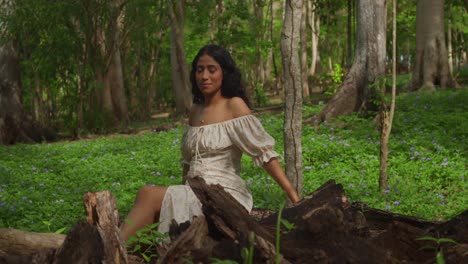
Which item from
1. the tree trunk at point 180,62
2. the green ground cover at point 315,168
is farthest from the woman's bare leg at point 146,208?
the tree trunk at point 180,62

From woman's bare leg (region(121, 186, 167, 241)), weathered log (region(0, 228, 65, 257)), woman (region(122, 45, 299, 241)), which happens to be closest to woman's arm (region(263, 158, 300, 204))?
woman (region(122, 45, 299, 241))

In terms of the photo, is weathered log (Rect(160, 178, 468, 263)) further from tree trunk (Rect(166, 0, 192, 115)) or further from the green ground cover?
tree trunk (Rect(166, 0, 192, 115))

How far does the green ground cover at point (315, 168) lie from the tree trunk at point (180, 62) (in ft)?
21.5

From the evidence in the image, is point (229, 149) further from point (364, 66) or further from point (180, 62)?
point (180, 62)

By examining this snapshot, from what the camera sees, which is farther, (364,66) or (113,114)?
(113,114)

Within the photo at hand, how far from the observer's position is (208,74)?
4004 millimetres

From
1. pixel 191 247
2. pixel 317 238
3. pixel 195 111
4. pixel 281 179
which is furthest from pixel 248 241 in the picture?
pixel 195 111

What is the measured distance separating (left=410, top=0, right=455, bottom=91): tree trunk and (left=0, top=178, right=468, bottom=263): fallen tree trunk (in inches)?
515

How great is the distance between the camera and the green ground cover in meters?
6.43

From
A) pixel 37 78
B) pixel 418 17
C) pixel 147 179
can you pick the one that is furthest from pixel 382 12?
pixel 37 78

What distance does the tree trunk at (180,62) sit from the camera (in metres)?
19.4

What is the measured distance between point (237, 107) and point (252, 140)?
275 millimetres

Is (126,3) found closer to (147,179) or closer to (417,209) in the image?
(147,179)

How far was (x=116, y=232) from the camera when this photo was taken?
2.46 meters
